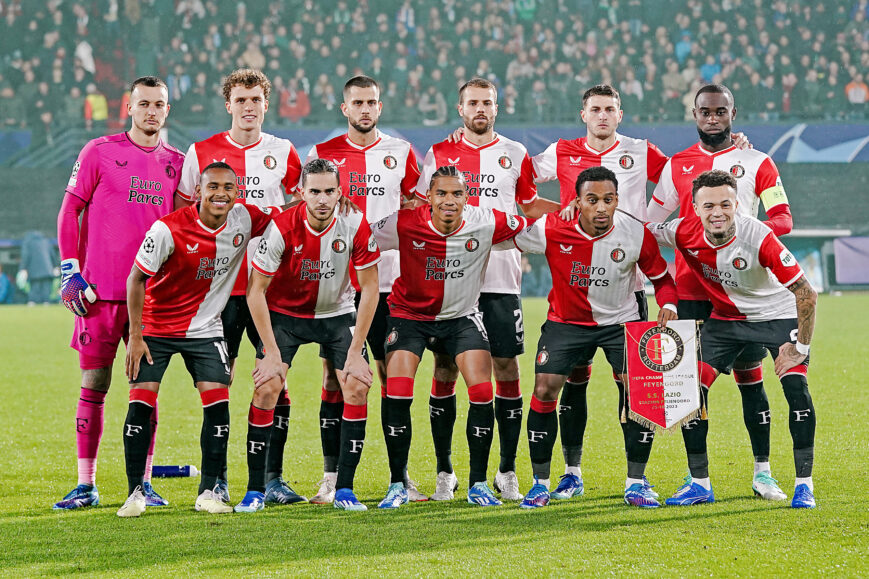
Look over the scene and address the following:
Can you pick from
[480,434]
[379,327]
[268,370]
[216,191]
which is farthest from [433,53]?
[268,370]

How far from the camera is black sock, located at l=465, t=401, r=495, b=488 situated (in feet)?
17.5

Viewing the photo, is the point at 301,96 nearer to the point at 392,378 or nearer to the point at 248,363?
the point at 248,363

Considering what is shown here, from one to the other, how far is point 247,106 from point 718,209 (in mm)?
2529

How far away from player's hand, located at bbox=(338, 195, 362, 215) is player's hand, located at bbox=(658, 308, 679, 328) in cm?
160

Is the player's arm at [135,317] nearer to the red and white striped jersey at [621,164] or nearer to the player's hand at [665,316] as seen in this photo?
the red and white striped jersey at [621,164]

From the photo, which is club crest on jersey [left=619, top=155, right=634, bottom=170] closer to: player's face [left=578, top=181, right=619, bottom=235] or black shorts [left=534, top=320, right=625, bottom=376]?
player's face [left=578, top=181, right=619, bottom=235]

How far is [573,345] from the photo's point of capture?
5.30 meters

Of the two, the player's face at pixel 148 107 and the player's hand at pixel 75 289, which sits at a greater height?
the player's face at pixel 148 107

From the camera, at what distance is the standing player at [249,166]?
18.4 ft

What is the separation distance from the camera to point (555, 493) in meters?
5.47

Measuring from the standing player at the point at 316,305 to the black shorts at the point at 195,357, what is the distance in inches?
Answer: 7.5

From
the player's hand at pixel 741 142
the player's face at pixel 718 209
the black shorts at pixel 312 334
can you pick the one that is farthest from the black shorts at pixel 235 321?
the player's hand at pixel 741 142

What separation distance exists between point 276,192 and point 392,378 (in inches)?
51.2

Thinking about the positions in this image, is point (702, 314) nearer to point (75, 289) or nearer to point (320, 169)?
point (320, 169)
